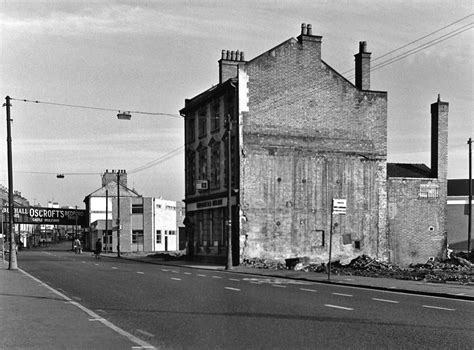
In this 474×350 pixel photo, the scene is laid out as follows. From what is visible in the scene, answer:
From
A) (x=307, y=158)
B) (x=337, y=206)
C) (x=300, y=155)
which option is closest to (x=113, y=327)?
(x=337, y=206)

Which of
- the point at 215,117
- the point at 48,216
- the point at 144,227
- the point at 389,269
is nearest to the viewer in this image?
the point at 389,269

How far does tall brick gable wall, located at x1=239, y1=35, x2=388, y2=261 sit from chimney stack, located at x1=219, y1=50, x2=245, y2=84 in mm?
7191

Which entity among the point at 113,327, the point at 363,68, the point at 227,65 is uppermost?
the point at 227,65

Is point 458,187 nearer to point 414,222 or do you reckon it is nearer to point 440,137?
point 440,137

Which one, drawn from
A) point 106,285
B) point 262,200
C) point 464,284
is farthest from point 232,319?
point 262,200

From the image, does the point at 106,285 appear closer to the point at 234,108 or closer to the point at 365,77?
the point at 234,108

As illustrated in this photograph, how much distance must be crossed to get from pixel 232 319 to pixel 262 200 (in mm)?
25001

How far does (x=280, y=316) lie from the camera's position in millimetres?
12445

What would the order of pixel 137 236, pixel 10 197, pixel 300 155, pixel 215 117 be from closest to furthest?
pixel 10 197, pixel 300 155, pixel 215 117, pixel 137 236

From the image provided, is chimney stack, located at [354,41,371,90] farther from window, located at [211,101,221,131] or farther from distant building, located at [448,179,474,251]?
distant building, located at [448,179,474,251]

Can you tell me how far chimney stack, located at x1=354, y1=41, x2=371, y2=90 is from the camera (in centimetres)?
4047

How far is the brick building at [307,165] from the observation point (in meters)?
36.9

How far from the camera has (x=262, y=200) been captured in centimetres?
3688

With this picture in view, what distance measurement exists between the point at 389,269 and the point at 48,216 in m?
71.4
